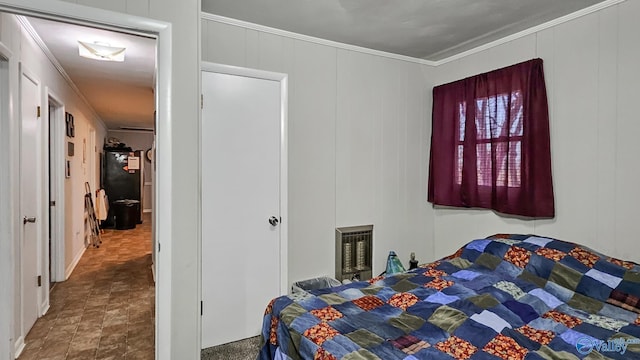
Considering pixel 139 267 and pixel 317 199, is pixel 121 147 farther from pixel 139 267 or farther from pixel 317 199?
pixel 317 199

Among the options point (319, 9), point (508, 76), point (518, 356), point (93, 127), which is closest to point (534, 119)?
point (508, 76)

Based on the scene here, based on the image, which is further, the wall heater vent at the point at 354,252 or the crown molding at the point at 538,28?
the wall heater vent at the point at 354,252

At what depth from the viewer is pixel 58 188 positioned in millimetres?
4000

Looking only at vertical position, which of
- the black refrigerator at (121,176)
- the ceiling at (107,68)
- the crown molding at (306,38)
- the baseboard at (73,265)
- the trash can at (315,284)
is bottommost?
the baseboard at (73,265)

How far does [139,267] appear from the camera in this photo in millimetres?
4746

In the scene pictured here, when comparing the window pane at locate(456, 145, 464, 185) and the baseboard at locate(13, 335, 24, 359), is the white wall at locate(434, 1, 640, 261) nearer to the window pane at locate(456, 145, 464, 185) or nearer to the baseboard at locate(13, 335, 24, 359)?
the window pane at locate(456, 145, 464, 185)

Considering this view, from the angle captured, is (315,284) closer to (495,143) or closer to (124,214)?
(495,143)

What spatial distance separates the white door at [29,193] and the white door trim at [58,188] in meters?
0.93

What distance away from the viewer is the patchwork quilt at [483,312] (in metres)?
1.41

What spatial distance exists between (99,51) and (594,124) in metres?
4.13

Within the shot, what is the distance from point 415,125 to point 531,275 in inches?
75.2

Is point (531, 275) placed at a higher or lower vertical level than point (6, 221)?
lower

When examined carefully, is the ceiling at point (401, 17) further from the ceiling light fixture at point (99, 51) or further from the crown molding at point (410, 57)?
the ceiling light fixture at point (99, 51)

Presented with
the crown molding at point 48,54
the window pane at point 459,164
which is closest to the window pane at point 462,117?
the window pane at point 459,164
